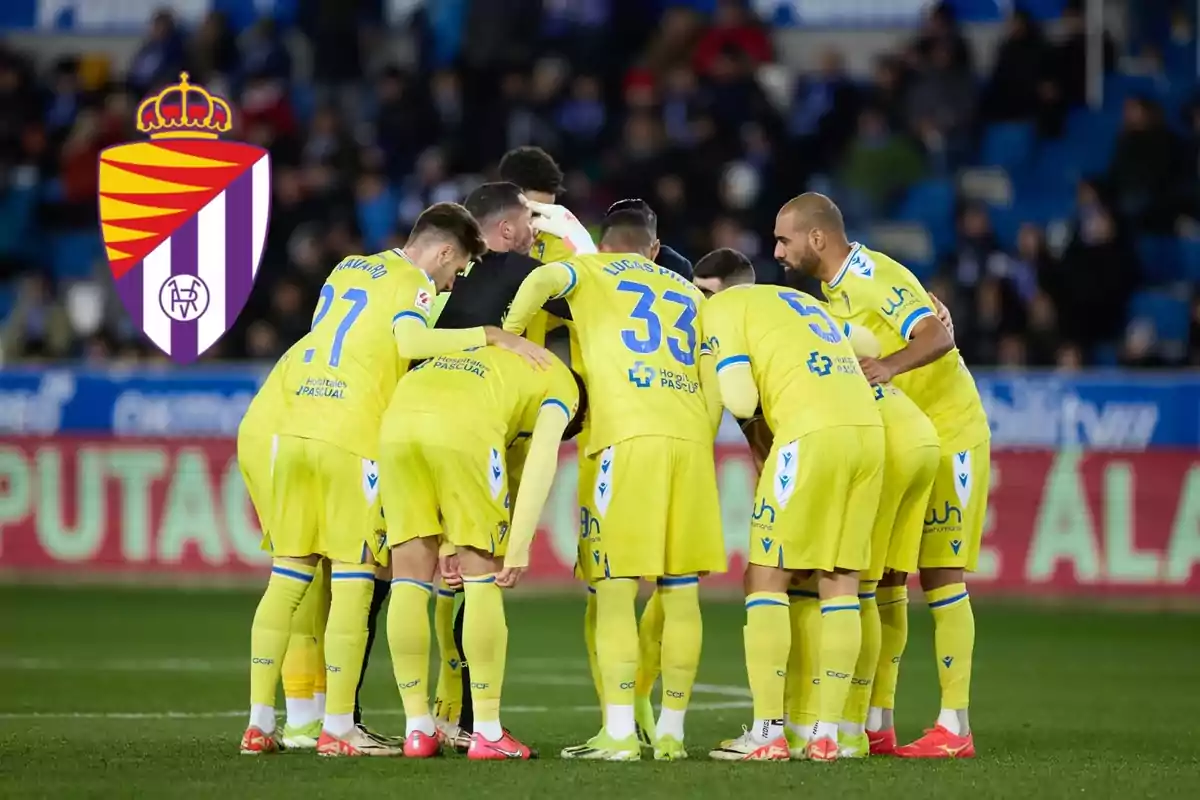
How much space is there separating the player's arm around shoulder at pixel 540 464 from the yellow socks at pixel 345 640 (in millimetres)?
646

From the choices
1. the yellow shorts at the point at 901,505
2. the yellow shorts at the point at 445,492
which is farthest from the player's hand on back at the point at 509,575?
the yellow shorts at the point at 901,505

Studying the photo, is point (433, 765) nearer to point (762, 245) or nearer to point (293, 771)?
point (293, 771)

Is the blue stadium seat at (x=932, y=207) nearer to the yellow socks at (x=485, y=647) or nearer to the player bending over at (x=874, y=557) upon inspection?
the player bending over at (x=874, y=557)

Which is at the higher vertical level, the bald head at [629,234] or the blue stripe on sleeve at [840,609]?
the bald head at [629,234]

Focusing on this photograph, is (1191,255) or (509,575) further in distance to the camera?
(1191,255)

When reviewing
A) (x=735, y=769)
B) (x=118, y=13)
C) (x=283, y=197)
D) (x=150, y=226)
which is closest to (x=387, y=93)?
(x=283, y=197)

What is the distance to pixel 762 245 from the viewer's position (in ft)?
64.5

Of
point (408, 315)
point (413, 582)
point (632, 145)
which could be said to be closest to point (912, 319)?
point (408, 315)

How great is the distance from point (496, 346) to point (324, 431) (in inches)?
32.8

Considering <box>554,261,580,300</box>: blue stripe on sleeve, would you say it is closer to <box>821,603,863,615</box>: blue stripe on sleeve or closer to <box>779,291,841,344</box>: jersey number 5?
<box>779,291,841,344</box>: jersey number 5

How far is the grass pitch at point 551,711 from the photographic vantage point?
23.9 feet

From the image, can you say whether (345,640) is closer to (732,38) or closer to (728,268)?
(728,268)

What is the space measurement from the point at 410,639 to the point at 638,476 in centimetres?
117

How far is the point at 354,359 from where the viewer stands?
859cm
